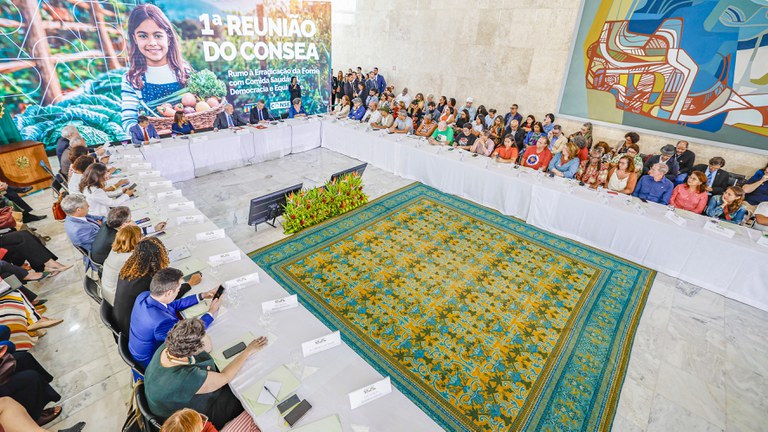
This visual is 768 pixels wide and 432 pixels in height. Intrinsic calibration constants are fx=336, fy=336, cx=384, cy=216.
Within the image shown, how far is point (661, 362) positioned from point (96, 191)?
6.92m

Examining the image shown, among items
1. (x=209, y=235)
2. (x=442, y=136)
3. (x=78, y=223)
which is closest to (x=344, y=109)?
(x=442, y=136)

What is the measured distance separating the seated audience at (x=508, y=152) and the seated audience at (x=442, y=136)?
127 cm

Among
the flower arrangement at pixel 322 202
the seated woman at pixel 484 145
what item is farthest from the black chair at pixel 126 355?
the seated woman at pixel 484 145

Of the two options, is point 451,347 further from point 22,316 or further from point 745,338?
point 22,316

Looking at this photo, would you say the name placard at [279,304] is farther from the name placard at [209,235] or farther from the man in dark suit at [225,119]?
the man in dark suit at [225,119]

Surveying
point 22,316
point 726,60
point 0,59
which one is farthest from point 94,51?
point 726,60

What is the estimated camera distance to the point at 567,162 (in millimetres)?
6199

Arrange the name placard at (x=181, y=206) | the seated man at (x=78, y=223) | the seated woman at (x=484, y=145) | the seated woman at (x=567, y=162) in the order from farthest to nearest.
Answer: the seated woman at (x=484, y=145) < the seated woman at (x=567, y=162) < the name placard at (x=181, y=206) < the seated man at (x=78, y=223)

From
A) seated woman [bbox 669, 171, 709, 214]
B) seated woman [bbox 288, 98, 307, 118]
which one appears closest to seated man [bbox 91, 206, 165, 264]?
seated woman [bbox 288, 98, 307, 118]

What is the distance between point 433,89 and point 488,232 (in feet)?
23.6

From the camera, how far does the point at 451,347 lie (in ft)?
12.1

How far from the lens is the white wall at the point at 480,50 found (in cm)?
826

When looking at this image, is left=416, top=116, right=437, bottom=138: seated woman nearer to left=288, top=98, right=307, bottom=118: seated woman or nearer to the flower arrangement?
the flower arrangement

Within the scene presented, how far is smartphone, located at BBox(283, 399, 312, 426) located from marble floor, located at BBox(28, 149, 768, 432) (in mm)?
1869
